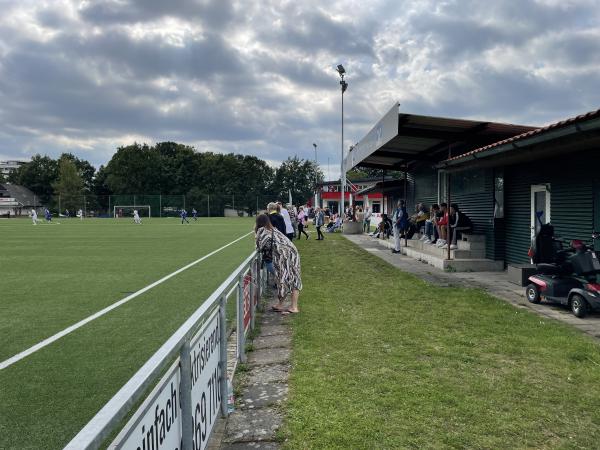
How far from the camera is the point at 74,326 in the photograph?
656 centimetres

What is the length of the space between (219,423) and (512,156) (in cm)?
799

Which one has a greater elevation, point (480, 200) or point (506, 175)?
point (506, 175)

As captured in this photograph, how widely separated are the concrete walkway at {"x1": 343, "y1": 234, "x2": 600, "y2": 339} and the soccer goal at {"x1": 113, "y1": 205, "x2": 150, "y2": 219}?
59.5 m

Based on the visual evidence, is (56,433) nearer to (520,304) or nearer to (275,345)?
(275,345)

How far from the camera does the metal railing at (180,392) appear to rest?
1.57 m

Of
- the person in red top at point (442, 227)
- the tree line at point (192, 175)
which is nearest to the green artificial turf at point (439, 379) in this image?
the person in red top at point (442, 227)

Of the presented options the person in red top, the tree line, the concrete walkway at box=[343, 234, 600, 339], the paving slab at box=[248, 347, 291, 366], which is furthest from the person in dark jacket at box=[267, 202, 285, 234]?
the tree line

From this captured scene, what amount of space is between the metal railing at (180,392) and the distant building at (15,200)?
364 ft

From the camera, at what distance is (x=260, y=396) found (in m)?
4.29

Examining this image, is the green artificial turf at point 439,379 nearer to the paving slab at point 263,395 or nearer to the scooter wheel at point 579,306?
the paving slab at point 263,395

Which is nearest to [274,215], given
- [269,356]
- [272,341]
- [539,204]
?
[272,341]

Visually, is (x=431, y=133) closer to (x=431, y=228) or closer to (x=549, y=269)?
(x=431, y=228)

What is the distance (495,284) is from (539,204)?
7.48 feet

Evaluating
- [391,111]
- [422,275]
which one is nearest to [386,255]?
[422,275]
